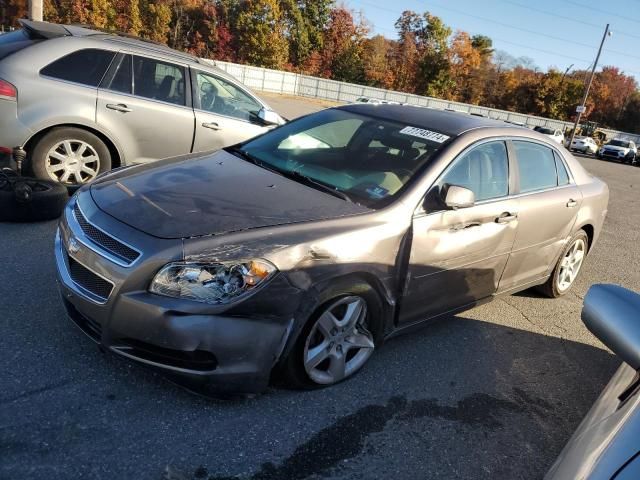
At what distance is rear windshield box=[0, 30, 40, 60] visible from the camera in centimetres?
536

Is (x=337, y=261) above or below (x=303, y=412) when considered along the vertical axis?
above

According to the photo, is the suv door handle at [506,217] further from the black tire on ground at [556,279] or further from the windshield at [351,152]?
the black tire on ground at [556,279]

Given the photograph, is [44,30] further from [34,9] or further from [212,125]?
[34,9]

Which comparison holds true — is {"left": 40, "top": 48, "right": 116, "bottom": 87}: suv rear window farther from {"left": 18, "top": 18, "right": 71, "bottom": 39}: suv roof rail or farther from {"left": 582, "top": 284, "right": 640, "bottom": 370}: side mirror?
{"left": 582, "top": 284, "right": 640, "bottom": 370}: side mirror

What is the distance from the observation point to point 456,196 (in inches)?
135

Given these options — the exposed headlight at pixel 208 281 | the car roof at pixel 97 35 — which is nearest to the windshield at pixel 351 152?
the exposed headlight at pixel 208 281

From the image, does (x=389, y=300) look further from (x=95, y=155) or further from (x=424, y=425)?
(x=95, y=155)

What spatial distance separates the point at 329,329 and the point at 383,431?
613mm

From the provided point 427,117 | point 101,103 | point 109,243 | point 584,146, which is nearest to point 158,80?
point 101,103

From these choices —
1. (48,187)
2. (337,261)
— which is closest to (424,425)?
(337,261)

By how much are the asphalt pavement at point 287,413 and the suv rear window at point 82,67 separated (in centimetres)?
218

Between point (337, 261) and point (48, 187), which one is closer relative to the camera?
point (337, 261)

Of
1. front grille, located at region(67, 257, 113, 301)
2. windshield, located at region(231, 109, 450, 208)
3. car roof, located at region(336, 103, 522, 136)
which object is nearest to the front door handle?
windshield, located at region(231, 109, 450, 208)

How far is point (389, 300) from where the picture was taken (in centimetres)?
332
